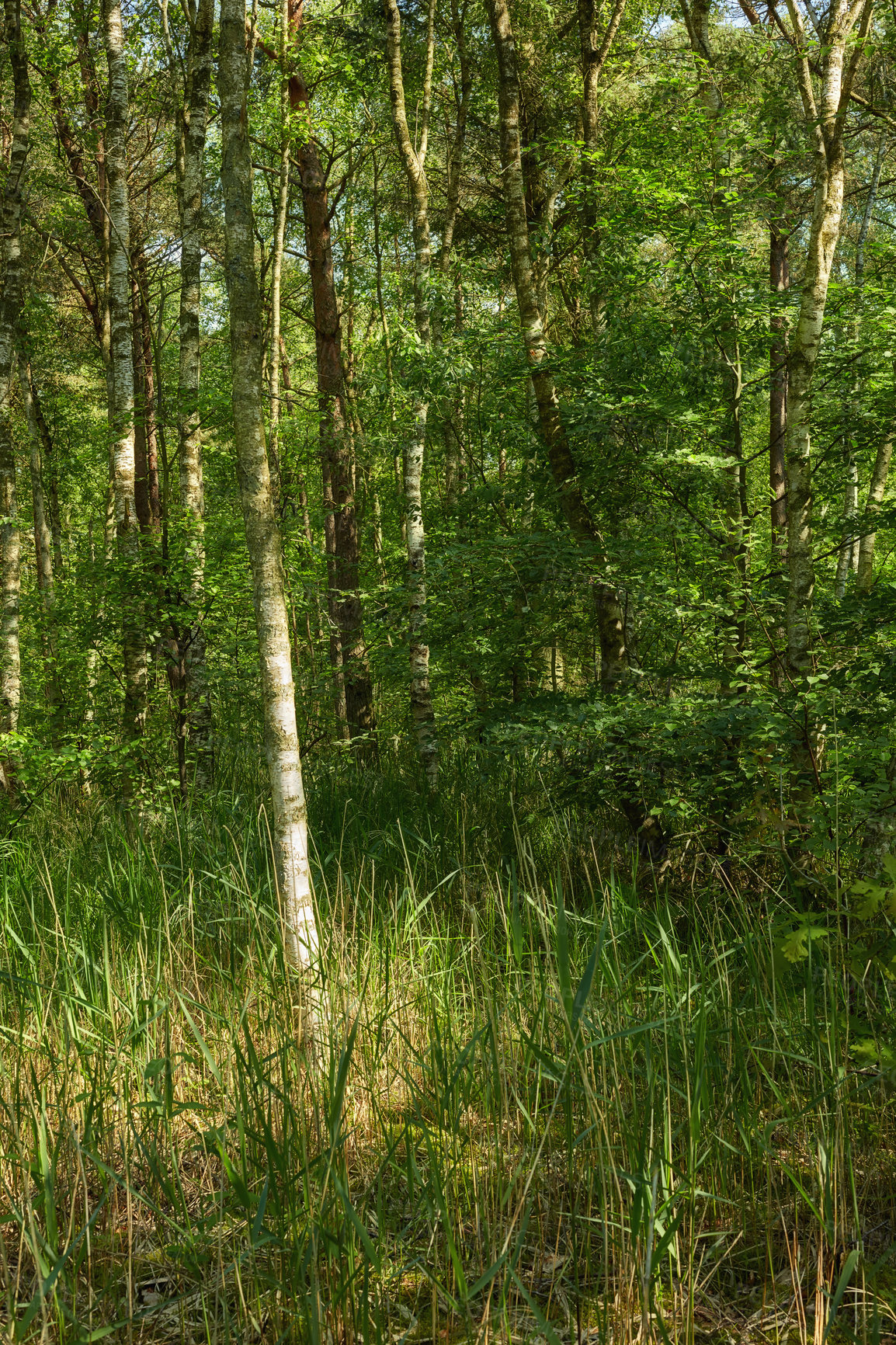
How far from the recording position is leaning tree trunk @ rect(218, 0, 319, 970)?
10.3ft

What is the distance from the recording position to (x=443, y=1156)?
7.52ft

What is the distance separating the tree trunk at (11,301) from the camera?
7.49 meters

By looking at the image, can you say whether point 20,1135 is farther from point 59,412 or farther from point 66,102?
point 59,412

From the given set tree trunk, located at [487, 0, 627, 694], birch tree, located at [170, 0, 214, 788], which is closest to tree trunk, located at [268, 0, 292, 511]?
birch tree, located at [170, 0, 214, 788]

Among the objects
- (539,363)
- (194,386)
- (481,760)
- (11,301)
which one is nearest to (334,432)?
(194,386)

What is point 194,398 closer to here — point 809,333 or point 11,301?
point 11,301

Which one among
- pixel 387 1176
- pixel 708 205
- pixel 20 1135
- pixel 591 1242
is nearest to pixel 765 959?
pixel 591 1242

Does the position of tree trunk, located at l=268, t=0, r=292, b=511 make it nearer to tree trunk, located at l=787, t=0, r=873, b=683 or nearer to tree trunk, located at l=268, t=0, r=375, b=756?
tree trunk, located at l=268, t=0, r=375, b=756

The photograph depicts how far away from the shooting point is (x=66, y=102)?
11.6m

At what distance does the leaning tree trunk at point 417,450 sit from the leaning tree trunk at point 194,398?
1522 millimetres

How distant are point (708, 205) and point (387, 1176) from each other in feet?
20.3

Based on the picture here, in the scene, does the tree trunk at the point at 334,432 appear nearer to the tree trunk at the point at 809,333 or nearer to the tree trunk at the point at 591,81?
the tree trunk at the point at 591,81

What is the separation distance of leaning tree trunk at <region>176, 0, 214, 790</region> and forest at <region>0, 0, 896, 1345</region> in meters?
0.05

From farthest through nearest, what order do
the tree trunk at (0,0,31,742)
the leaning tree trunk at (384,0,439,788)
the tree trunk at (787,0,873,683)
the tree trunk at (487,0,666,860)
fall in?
the tree trunk at (0,0,31,742)
the leaning tree trunk at (384,0,439,788)
the tree trunk at (487,0,666,860)
the tree trunk at (787,0,873,683)
